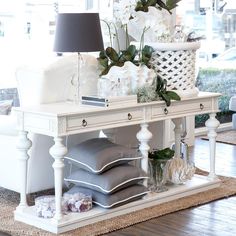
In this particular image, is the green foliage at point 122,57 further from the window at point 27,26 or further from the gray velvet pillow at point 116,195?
the window at point 27,26

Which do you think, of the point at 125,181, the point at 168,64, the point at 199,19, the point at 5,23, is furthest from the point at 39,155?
the point at 199,19

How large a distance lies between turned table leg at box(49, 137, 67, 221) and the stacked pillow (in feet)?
0.95

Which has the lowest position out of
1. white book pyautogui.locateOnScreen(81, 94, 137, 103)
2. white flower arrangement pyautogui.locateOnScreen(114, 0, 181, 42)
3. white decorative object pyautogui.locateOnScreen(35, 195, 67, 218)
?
white decorative object pyautogui.locateOnScreen(35, 195, 67, 218)

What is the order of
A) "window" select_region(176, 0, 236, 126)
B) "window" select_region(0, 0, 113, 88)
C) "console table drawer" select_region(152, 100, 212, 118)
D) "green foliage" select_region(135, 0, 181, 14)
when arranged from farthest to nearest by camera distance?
"window" select_region(176, 0, 236, 126) → "window" select_region(0, 0, 113, 88) → "green foliage" select_region(135, 0, 181, 14) → "console table drawer" select_region(152, 100, 212, 118)

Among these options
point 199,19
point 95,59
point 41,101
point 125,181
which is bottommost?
point 125,181

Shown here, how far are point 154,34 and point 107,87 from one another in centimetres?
64

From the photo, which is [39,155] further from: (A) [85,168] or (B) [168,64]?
(B) [168,64]

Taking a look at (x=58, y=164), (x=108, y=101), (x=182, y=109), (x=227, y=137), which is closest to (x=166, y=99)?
(x=182, y=109)

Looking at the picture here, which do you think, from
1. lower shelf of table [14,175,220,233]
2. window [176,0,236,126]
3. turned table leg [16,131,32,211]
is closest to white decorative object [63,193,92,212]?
lower shelf of table [14,175,220,233]

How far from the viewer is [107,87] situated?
4.20 meters

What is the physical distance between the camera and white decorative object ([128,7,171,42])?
14.8 ft

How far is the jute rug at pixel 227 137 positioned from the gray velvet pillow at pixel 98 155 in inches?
117

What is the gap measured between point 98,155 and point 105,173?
129 millimetres

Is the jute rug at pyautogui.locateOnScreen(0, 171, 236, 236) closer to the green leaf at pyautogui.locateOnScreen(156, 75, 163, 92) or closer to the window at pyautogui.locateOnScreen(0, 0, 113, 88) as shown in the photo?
the green leaf at pyautogui.locateOnScreen(156, 75, 163, 92)
